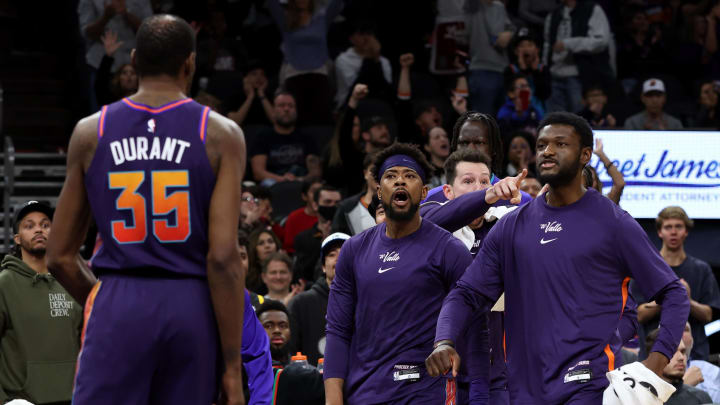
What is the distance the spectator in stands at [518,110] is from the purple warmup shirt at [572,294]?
769cm

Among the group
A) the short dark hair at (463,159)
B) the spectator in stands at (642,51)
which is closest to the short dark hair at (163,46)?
the short dark hair at (463,159)

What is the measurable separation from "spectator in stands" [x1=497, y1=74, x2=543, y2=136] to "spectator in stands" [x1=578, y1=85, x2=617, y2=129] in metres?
0.59

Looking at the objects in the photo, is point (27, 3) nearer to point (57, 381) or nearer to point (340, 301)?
point (57, 381)

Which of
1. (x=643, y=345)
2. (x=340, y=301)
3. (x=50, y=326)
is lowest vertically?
(x=643, y=345)

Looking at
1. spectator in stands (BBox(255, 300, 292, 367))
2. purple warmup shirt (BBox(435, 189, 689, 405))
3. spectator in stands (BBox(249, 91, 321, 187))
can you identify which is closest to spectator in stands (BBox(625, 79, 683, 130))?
spectator in stands (BBox(249, 91, 321, 187))

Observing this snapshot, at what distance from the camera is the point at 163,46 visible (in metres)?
4.38

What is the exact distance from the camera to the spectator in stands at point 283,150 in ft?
43.6

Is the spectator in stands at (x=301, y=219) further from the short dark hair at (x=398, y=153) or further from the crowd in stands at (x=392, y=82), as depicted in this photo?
the short dark hair at (x=398, y=153)

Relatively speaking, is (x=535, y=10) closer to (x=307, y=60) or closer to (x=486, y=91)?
(x=486, y=91)

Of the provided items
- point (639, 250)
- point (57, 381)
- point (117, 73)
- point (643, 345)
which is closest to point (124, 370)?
point (639, 250)

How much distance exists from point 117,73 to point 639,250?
29.1 ft

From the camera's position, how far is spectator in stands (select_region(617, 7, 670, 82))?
15.8 metres

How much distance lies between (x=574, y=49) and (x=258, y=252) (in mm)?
5631

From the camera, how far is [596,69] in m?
14.7
